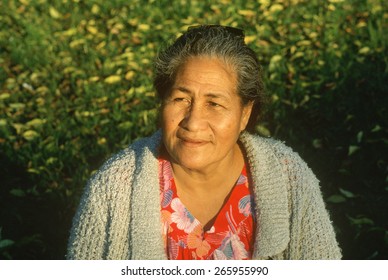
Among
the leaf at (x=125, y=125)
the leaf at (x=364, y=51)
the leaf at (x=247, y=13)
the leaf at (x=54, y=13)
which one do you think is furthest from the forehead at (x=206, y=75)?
the leaf at (x=54, y=13)

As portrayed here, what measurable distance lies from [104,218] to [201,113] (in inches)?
22.8

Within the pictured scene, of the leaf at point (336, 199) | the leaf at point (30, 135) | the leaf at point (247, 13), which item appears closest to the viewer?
the leaf at point (336, 199)

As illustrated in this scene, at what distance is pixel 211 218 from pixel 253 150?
1.11ft

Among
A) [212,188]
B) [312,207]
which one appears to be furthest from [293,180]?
[212,188]

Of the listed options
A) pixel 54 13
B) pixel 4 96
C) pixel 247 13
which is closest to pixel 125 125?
pixel 4 96

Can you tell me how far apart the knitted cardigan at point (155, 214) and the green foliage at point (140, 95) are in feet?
2.69

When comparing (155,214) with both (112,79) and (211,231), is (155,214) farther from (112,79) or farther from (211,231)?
(112,79)

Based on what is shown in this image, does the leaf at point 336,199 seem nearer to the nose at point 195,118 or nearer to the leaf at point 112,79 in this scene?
the nose at point 195,118

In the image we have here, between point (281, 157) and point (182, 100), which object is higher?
point (182, 100)

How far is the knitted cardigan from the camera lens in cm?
226

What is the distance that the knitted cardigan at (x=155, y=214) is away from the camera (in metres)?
2.26

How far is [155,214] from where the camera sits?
228 cm

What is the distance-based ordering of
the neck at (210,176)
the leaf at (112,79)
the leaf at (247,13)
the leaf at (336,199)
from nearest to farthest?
the neck at (210,176) → the leaf at (336,199) → the leaf at (112,79) → the leaf at (247,13)
